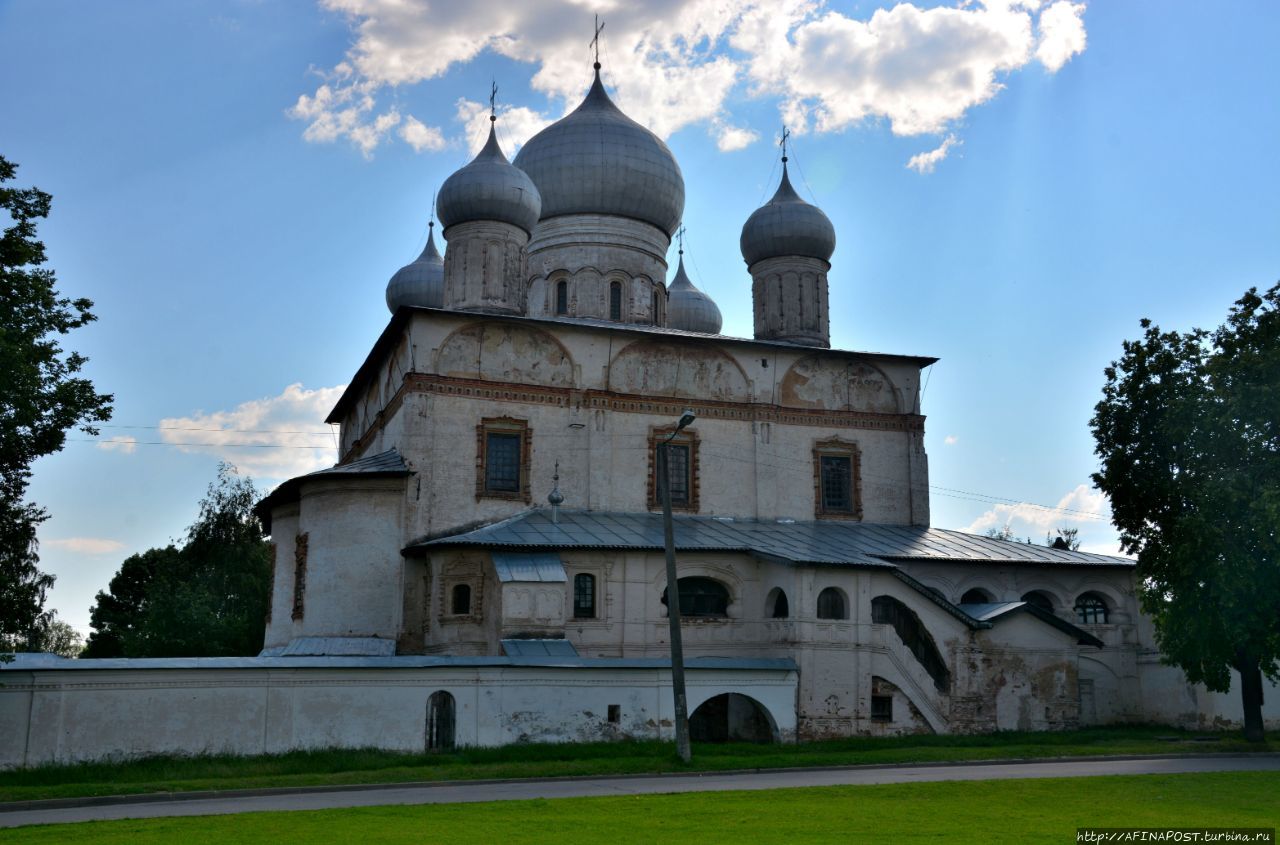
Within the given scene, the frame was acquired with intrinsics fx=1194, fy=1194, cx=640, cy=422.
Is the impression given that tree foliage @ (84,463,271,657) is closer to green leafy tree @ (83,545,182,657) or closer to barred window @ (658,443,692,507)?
green leafy tree @ (83,545,182,657)

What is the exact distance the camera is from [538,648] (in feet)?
66.5

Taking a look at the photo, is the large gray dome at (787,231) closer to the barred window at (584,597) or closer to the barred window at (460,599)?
the barred window at (584,597)

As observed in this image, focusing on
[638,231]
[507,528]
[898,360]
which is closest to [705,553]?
[507,528]

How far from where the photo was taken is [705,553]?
75.3 ft

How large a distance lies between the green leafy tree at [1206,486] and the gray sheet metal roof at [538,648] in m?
9.87

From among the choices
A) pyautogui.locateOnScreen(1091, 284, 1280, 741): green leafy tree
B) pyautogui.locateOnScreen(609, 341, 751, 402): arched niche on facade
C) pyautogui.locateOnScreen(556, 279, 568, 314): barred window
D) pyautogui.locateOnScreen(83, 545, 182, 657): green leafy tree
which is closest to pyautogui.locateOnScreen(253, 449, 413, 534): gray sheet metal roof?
pyautogui.locateOnScreen(609, 341, 751, 402): arched niche on facade

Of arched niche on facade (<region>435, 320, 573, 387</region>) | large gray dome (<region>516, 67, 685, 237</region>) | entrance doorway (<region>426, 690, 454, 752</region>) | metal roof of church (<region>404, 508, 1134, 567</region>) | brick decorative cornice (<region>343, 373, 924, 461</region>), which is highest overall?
large gray dome (<region>516, 67, 685, 237</region>)

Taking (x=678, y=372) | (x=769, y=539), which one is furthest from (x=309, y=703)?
(x=678, y=372)

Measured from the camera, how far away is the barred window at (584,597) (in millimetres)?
22188

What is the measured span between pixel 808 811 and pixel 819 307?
19.3m

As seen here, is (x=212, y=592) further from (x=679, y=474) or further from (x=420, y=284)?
(x=679, y=474)

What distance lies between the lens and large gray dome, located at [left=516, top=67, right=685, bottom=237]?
2942cm

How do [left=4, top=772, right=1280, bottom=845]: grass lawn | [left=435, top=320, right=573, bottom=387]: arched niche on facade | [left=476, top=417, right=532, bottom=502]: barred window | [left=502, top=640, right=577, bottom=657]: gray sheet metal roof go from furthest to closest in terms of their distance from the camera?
[left=435, top=320, right=573, bottom=387]: arched niche on facade
[left=476, top=417, right=532, bottom=502]: barred window
[left=502, top=640, right=577, bottom=657]: gray sheet metal roof
[left=4, top=772, right=1280, bottom=845]: grass lawn

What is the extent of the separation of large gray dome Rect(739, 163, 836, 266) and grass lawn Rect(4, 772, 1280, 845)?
17.9 m
